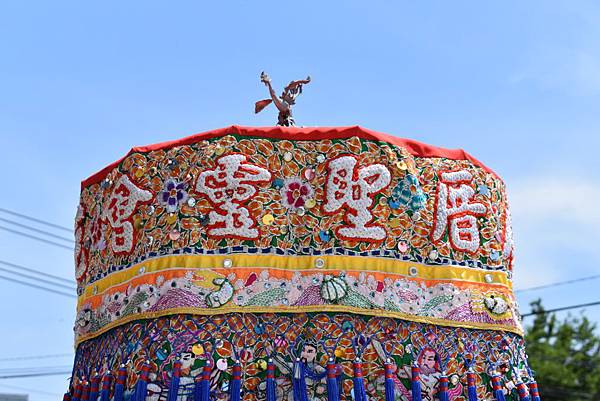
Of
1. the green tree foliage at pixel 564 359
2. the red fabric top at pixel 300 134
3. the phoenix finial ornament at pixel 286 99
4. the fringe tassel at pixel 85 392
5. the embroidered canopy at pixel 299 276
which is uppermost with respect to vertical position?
the green tree foliage at pixel 564 359

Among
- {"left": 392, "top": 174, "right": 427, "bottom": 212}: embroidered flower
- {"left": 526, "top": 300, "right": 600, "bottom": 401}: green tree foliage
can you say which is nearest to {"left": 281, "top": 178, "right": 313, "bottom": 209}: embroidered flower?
{"left": 392, "top": 174, "right": 427, "bottom": 212}: embroidered flower

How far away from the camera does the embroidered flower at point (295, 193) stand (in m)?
6.68

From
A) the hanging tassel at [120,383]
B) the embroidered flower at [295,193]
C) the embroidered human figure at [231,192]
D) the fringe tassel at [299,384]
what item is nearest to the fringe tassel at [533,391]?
the fringe tassel at [299,384]

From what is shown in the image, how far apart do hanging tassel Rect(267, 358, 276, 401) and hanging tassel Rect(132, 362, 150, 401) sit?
0.79 meters

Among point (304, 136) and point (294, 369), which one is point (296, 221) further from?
point (294, 369)

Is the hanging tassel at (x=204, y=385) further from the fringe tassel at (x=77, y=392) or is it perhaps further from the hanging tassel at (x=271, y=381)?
the fringe tassel at (x=77, y=392)

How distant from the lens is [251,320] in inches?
253

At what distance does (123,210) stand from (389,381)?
227 centimetres

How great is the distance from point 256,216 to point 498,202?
1953mm

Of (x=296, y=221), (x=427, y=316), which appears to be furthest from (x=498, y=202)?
(x=296, y=221)

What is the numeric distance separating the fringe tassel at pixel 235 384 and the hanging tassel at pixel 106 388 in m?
0.92

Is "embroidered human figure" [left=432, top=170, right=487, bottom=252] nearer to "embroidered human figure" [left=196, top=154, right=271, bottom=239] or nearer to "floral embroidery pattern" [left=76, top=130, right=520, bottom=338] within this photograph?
"floral embroidery pattern" [left=76, top=130, right=520, bottom=338]

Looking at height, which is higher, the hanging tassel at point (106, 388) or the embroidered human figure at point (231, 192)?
the embroidered human figure at point (231, 192)

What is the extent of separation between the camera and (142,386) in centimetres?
624
